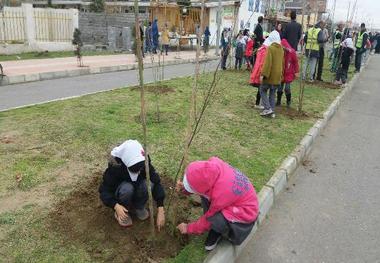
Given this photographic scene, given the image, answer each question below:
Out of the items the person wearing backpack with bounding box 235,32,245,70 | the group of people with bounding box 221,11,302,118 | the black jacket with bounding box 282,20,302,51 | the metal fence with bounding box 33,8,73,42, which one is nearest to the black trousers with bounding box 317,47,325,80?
the black jacket with bounding box 282,20,302,51

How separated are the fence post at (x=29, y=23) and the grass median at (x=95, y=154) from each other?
11.1 m

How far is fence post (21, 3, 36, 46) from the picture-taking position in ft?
58.7

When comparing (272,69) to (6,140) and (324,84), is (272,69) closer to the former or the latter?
(6,140)

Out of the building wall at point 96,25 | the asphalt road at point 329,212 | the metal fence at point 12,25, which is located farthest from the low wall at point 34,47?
the asphalt road at point 329,212

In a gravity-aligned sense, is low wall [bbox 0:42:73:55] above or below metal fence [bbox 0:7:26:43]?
below

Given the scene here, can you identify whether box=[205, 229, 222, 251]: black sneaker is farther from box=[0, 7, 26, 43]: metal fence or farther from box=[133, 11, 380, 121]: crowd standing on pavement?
box=[0, 7, 26, 43]: metal fence

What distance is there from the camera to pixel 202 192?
2.94 meters

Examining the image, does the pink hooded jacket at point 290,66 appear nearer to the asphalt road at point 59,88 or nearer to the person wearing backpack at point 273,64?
the person wearing backpack at point 273,64

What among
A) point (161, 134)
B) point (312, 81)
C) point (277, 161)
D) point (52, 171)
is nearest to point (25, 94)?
point (161, 134)

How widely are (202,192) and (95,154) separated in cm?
240

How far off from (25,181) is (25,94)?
5.85m

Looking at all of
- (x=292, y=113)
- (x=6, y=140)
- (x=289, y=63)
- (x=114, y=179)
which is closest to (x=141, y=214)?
(x=114, y=179)

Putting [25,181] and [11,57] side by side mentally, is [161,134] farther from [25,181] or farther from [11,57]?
[11,57]

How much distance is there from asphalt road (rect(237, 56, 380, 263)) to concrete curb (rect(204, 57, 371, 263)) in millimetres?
76
